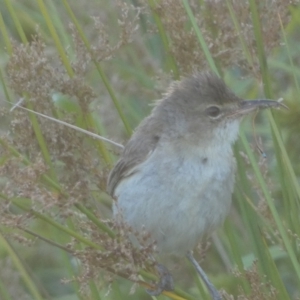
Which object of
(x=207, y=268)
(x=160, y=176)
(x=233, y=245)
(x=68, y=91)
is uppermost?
(x=68, y=91)

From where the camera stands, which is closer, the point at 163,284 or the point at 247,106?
the point at 163,284

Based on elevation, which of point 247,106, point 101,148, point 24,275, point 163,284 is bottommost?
point 163,284

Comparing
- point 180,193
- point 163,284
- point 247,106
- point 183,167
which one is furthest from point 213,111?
point 163,284

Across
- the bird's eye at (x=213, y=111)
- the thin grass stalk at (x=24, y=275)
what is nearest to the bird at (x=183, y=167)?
the bird's eye at (x=213, y=111)

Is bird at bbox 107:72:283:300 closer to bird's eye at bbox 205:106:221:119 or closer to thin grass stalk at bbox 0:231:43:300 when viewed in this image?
bird's eye at bbox 205:106:221:119

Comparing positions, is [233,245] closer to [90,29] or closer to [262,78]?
[262,78]

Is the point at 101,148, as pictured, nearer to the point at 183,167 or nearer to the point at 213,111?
the point at 183,167

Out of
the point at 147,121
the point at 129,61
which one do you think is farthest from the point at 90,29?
the point at 147,121
